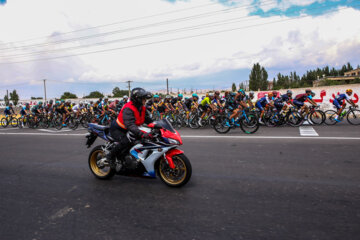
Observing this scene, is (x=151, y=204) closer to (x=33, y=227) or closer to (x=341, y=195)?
(x=33, y=227)

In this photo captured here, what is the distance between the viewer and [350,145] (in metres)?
6.99

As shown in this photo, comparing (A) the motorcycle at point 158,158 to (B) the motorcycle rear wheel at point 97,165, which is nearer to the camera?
(A) the motorcycle at point 158,158

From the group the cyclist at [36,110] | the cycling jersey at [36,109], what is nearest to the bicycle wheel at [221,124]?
the cyclist at [36,110]

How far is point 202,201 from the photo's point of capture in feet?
11.6

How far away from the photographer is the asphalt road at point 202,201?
2.76m

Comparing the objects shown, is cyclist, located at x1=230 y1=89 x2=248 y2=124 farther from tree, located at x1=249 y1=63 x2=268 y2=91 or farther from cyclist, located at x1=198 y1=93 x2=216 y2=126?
tree, located at x1=249 y1=63 x2=268 y2=91

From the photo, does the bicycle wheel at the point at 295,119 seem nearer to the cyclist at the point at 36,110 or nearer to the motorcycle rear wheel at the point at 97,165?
the motorcycle rear wheel at the point at 97,165

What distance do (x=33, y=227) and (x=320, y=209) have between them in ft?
11.7

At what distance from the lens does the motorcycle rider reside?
409cm

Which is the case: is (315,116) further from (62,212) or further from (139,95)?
(62,212)

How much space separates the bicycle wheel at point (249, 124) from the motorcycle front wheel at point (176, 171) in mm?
6814

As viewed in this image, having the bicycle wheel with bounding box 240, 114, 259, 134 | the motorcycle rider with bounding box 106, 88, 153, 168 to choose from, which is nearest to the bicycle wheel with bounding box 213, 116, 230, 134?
the bicycle wheel with bounding box 240, 114, 259, 134

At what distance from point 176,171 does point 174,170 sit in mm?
38

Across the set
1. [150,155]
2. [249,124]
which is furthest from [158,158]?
[249,124]
